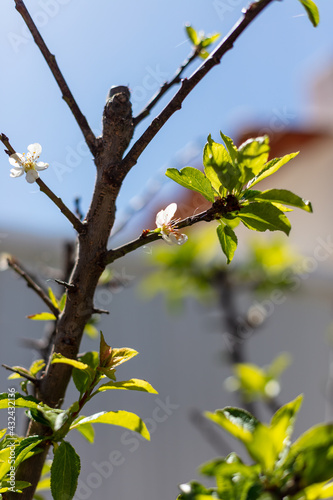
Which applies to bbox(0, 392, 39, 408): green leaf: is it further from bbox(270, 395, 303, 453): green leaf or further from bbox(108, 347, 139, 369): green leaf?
bbox(270, 395, 303, 453): green leaf

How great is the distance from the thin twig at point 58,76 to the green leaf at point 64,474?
30 centimetres

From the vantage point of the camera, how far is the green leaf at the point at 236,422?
372 millimetres

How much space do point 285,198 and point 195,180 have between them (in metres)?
0.09

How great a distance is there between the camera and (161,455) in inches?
93.4

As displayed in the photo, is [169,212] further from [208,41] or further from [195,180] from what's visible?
[208,41]

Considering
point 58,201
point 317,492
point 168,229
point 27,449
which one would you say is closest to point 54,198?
point 58,201

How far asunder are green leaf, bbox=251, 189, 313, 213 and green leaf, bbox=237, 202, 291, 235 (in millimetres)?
14

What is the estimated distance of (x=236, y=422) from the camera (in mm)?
396

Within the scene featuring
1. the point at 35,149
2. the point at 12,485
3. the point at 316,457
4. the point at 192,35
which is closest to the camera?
the point at 316,457

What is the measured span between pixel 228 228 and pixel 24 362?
1.73 metres

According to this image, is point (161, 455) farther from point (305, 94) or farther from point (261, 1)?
point (305, 94)

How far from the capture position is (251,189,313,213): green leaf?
1.55 feet

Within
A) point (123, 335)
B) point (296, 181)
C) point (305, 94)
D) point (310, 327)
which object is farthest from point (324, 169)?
point (123, 335)

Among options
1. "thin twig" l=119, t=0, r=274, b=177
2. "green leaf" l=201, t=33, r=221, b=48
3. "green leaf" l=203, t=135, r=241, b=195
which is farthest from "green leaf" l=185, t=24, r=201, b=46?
"green leaf" l=203, t=135, r=241, b=195
